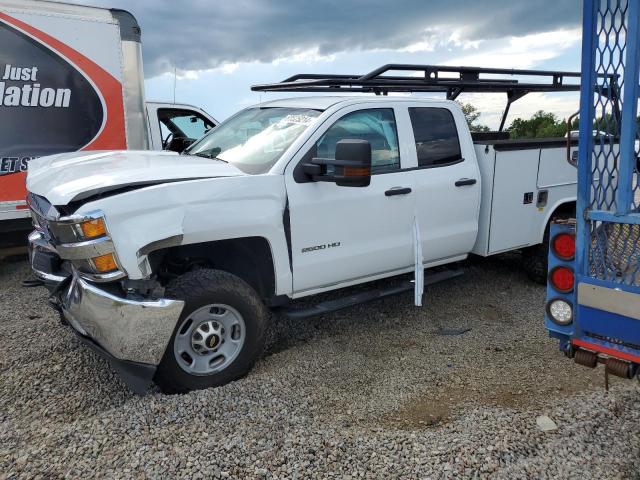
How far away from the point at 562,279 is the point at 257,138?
94.5 inches

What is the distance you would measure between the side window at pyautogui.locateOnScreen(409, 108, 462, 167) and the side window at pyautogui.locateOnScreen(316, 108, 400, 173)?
9.2 inches

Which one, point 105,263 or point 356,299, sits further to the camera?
point 356,299

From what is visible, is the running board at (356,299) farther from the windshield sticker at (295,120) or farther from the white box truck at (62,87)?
the white box truck at (62,87)

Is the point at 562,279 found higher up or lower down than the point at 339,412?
higher up

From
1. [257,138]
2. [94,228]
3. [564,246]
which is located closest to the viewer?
[564,246]

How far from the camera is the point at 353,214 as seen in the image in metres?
4.03

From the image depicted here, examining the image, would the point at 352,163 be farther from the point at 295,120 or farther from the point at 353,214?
the point at 295,120

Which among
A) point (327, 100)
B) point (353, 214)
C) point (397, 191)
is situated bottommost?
point (353, 214)

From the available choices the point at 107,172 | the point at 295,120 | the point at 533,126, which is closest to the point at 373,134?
the point at 295,120

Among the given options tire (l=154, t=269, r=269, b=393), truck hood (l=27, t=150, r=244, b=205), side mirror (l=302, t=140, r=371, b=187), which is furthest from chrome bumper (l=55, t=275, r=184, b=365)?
side mirror (l=302, t=140, r=371, b=187)

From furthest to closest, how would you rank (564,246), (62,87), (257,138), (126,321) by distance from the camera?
(62,87) → (257,138) → (126,321) → (564,246)

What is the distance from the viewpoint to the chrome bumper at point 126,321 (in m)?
3.11

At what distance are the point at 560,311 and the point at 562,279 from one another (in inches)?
6.7

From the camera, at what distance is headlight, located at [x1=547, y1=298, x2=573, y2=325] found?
280 centimetres
